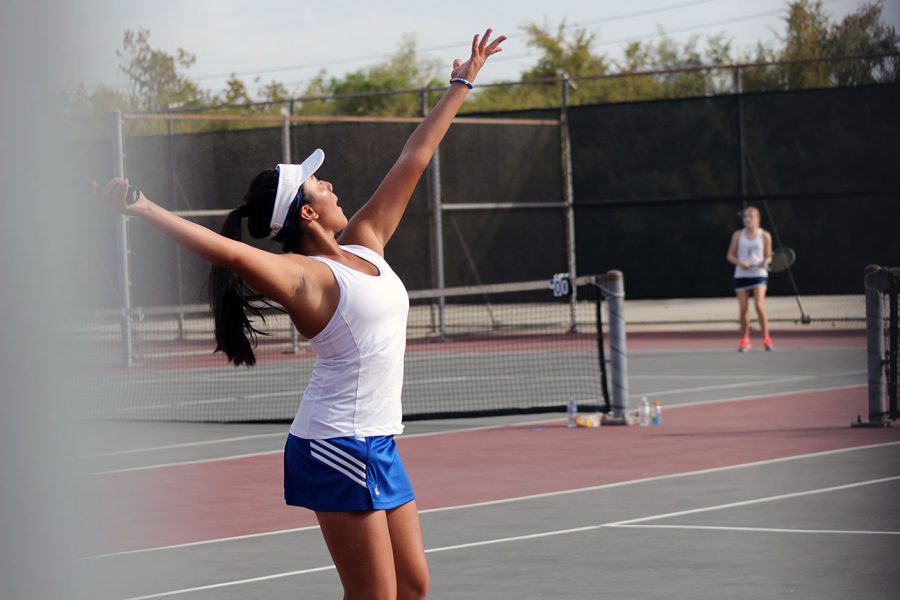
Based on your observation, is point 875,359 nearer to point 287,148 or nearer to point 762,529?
point 762,529

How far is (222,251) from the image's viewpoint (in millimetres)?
2996

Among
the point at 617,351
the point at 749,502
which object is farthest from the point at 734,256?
the point at 749,502

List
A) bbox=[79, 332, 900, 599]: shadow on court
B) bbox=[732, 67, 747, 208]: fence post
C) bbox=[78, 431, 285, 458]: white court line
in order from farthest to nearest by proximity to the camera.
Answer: bbox=[732, 67, 747, 208]: fence post < bbox=[78, 431, 285, 458]: white court line < bbox=[79, 332, 900, 599]: shadow on court

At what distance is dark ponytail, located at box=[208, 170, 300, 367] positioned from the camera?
3445 mm

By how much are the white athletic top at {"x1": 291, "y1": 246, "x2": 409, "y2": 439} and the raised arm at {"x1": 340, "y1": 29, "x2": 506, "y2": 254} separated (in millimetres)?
395

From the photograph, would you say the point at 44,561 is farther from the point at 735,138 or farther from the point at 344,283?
the point at 735,138

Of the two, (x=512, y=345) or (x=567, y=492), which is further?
(x=512, y=345)

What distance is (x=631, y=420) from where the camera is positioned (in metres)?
10.9

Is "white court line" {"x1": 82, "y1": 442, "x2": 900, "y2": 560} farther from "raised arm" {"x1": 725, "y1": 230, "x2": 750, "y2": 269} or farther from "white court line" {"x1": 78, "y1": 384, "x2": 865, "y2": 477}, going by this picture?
"raised arm" {"x1": 725, "y1": 230, "x2": 750, "y2": 269}

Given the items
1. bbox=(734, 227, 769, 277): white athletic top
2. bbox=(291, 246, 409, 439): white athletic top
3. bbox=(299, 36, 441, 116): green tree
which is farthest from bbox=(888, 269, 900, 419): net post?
bbox=(299, 36, 441, 116): green tree

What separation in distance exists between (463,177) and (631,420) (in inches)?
427

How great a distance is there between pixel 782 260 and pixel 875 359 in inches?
363

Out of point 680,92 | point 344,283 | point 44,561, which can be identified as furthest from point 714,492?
point 680,92

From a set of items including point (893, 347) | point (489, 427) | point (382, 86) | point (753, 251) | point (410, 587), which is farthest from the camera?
point (382, 86)
